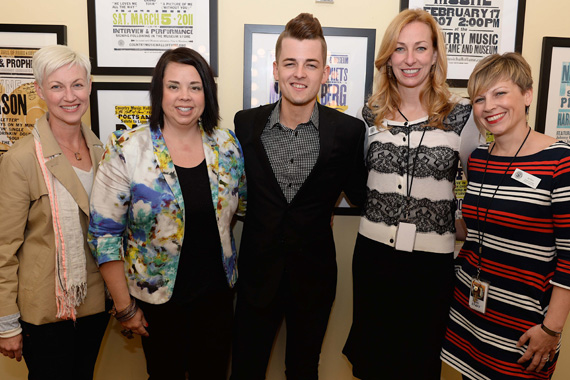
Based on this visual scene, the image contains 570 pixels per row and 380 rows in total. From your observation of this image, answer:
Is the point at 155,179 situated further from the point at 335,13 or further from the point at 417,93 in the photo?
the point at 335,13

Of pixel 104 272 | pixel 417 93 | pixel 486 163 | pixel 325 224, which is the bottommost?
pixel 104 272

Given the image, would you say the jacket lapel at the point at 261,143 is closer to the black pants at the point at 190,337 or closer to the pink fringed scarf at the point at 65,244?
the black pants at the point at 190,337

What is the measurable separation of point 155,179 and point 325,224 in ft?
2.49

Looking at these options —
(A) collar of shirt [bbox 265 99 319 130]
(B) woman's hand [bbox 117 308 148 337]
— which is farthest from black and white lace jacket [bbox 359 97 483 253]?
(B) woman's hand [bbox 117 308 148 337]

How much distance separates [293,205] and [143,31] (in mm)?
1294

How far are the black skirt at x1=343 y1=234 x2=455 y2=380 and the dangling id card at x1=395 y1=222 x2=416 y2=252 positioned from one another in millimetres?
34

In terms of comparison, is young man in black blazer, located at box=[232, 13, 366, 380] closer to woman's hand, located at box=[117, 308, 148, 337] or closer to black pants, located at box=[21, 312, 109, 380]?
woman's hand, located at box=[117, 308, 148, 337]

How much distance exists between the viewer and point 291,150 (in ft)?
5.55

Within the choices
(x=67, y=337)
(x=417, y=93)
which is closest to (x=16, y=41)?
(x=67, y=337)

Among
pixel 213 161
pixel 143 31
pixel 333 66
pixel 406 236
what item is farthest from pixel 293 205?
pixel 143 31

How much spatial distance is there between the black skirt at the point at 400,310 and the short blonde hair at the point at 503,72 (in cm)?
72

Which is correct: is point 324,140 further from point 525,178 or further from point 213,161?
point 525,178

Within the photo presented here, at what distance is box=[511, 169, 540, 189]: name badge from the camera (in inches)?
53.4

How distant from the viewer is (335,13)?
2.12 m
